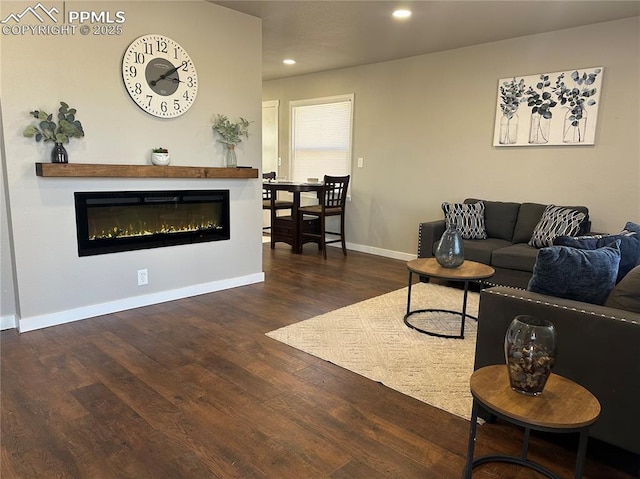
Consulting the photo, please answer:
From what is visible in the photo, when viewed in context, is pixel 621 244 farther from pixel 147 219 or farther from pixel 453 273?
pixel 147 219

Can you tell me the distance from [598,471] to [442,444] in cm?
→ 61

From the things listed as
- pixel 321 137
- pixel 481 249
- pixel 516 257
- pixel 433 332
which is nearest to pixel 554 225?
pixel 516 257

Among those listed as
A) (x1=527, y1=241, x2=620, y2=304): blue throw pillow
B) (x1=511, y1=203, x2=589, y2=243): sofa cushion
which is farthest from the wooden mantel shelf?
(x1=527, y1=241, x2=620, y2=304): blue throw pillow

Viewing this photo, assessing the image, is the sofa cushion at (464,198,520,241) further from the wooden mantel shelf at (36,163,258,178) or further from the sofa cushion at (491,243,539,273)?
the wooden mantel shelf at (36,163,258,178)

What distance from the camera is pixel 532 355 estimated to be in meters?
1.38

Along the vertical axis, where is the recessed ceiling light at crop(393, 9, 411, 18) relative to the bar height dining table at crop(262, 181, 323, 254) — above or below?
above

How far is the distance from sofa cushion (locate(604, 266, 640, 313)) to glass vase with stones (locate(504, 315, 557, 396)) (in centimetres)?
63

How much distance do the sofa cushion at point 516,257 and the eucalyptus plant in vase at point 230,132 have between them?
2552mm

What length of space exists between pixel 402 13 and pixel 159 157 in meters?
2.39

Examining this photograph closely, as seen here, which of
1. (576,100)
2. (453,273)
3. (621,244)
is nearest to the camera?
(621,244)

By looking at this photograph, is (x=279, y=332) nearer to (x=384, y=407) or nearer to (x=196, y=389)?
(x=196, y=389)

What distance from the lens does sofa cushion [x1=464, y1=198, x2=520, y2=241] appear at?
4.43m

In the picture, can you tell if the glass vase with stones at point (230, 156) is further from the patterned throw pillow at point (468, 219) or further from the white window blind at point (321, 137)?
the white window blind at point (321, 137)

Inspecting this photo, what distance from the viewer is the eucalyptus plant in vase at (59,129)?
2.92 metres
